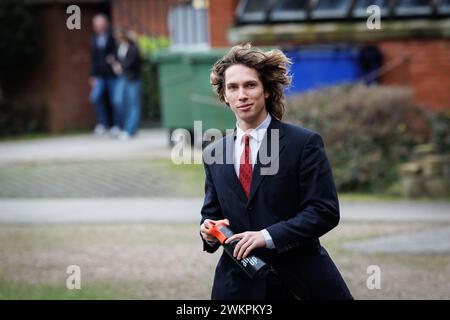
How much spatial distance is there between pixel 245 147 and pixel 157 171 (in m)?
9.91

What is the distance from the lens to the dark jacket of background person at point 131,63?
18.8m

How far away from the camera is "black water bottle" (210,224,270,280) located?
15.3 feet

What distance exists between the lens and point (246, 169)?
490 cm

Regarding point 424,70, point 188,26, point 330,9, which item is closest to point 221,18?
point 330,9

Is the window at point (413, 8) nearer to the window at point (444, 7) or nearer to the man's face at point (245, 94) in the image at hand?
the window at point (444, 7)

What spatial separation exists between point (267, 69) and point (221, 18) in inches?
528

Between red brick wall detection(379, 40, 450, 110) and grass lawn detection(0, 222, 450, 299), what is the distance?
5741mm

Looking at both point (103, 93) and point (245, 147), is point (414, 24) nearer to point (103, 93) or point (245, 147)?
point (103, 93)

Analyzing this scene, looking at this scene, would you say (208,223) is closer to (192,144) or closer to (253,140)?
(253,140)

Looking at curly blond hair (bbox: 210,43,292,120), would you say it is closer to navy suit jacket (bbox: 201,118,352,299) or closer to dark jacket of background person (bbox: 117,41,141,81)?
navy suit jacket (bbox: 201,118,352,299)

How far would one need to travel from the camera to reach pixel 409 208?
12172 millimetres

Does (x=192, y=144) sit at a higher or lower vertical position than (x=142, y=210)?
higher

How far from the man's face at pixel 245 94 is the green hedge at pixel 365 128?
335 inches
